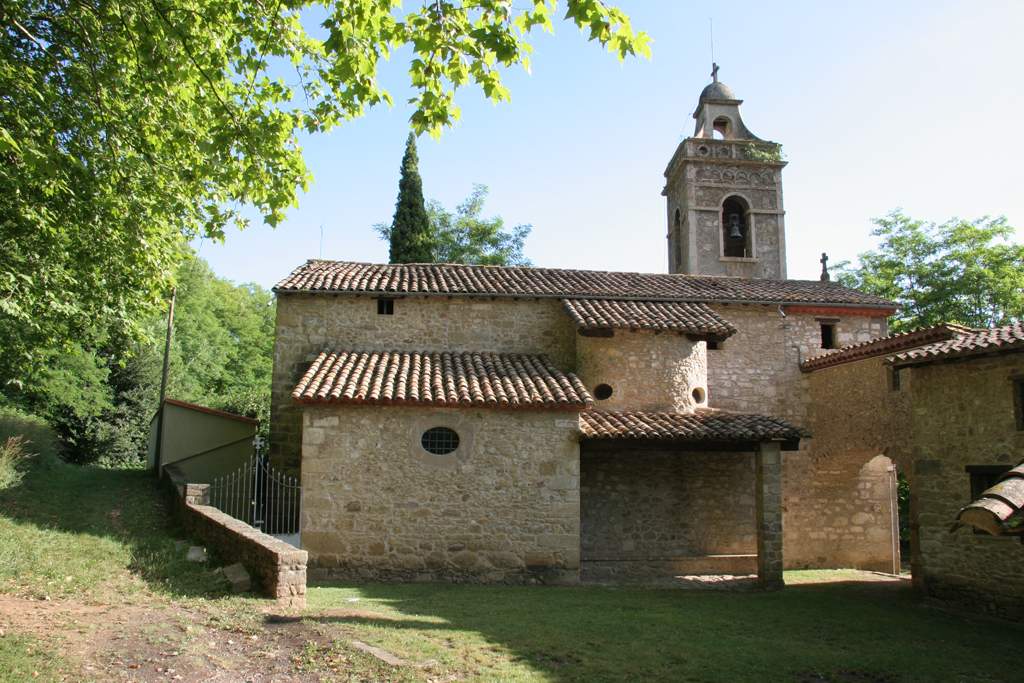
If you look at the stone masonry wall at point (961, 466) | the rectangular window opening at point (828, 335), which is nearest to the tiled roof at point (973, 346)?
the stone masonry wall at point (961, 466)

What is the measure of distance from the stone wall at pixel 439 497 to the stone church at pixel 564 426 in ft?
0.08

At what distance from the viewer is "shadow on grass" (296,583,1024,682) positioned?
23.0ft

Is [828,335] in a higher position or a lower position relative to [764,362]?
higher

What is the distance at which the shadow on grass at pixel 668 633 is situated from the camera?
7023 mm

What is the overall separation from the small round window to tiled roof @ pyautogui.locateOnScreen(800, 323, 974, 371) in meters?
8.57

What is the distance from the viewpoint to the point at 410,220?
27.5 metres

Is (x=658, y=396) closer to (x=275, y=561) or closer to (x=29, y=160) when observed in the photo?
(x=275, y=561)

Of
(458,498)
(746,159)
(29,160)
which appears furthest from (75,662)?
(746,159)

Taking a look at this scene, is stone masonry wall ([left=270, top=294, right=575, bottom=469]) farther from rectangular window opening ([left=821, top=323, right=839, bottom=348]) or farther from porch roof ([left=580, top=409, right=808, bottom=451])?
rectangular window opening ([left=821, top=323, right=839, bottom=348])

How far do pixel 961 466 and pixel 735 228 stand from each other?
11987 mm

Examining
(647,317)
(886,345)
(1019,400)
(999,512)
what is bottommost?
(999,512)

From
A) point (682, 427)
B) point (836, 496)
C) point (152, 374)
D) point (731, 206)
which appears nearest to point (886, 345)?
point (836, 496)

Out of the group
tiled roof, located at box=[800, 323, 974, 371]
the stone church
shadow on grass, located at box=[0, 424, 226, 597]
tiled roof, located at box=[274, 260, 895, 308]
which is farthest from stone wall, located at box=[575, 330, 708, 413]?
shadow on grass, located at box=[0, 424, 226, 597]

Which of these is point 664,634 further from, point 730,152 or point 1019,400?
point 730,152
